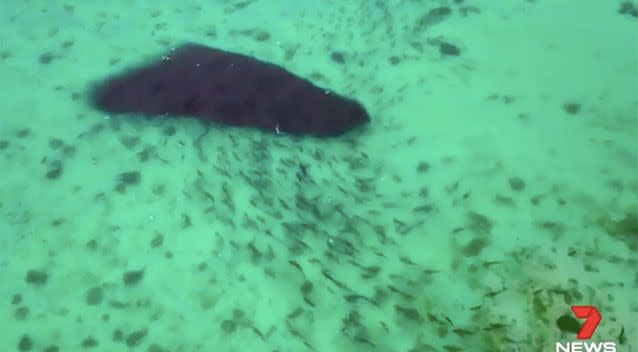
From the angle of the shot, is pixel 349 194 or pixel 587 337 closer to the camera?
pixel 587 337

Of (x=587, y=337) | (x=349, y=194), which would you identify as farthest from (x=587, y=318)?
(x=349, y=194)

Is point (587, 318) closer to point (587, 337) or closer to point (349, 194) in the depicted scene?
point (587, 337)

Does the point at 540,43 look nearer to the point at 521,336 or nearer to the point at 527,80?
the point at 527,80

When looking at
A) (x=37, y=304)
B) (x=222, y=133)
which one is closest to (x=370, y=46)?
(x=222, y=133)

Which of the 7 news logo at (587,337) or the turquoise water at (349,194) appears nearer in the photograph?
the 7 news logo at (587,337)

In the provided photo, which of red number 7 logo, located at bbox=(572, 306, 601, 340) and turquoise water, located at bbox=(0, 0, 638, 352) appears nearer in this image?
red number 7 logo, located at bbox=(572, 306, 601, 340)
